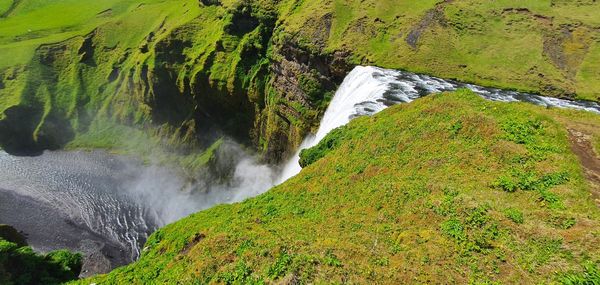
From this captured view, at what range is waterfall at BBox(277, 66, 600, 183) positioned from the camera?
4062 cm

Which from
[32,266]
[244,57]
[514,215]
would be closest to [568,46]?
[514,215]

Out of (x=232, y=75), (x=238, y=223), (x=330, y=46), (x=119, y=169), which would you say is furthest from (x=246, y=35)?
(x=238, y=223)

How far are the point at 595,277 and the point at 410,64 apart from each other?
4114 cm

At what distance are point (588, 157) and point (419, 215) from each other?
11047 millimetres

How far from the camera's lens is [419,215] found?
19609mm

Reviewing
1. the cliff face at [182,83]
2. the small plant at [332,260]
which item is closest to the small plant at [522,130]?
the small plant at [332,260]

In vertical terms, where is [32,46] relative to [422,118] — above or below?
below

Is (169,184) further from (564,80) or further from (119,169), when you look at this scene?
(564,80)

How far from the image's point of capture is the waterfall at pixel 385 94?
40.6 metres

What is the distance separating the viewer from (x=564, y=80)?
4628cm

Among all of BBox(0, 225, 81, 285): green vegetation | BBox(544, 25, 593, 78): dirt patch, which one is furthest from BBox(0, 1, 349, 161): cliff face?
BBox(0, 225, 81, 285): green vegetation

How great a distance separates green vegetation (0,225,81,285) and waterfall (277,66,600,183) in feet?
79.9

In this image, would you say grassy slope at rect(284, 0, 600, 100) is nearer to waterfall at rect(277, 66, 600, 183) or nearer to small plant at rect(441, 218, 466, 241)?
waterfall at rect(277, 66, 600, 183)

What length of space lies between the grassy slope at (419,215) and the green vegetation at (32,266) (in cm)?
1220
